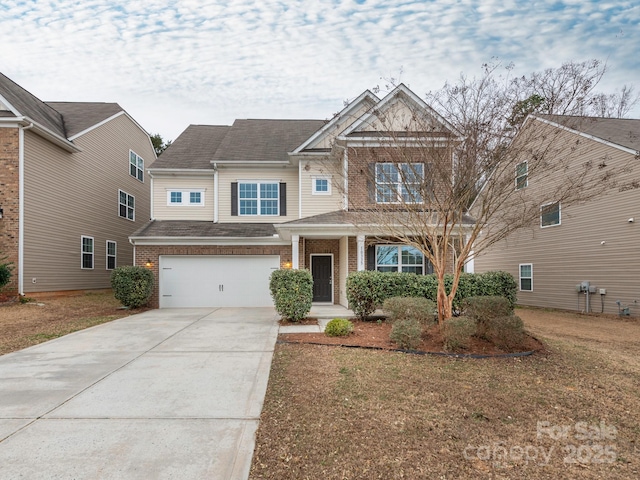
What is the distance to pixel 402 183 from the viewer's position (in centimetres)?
784

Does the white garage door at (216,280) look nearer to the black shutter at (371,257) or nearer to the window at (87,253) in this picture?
the black shutter at (371,257)

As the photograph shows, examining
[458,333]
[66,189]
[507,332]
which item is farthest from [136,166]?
[507,332]

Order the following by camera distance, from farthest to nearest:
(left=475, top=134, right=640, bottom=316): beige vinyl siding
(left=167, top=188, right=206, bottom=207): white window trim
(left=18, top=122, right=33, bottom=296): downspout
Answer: (left=167, top=188, right=206, bottom=207): white window trim → (left=18, top=122, right=33, bottom=296): downspout → (left=475, top=134, right=640, bottom=316): beige vinyl siding

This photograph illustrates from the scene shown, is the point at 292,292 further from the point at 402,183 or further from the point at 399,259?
the point at 399,259

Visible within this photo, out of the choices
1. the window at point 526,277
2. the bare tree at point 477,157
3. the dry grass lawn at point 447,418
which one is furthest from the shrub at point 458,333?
the window at point 526,277

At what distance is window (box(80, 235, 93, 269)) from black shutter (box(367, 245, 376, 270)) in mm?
11674

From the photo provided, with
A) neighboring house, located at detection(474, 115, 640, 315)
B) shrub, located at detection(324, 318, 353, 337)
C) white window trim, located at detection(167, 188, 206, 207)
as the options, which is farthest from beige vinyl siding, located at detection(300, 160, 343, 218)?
shrub, located at detection(324, 318, 353, 337)

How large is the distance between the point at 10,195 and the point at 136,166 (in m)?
8.14

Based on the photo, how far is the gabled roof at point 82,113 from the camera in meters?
15.8

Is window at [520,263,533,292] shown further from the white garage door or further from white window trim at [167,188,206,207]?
white window trim at [167,188,206,207]

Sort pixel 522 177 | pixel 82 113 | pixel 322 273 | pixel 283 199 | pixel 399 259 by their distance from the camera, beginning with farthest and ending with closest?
1. pixel 82 113
2. pixel 283 199
3. pixel 322 273
4. pixel 399 259
5. pixel 522 177

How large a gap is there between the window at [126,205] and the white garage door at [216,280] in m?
6.95

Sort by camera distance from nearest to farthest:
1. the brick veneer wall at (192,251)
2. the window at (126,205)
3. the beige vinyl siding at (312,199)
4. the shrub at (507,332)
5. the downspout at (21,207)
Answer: the shrub at (507,332) → the downspout at (21,207) → the brick veneer wall at (192,251) → the beige vinyl siding at (312,199) → the window at (126,205)

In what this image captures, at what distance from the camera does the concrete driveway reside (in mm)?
2959
